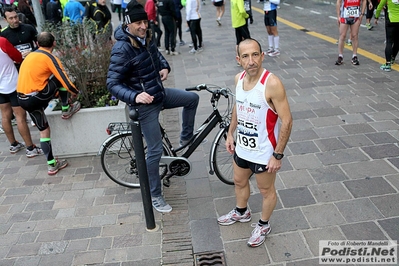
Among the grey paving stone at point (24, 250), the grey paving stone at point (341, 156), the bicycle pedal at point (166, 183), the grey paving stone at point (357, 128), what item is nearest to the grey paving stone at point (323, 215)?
the grey paving stone at point (341, 156)

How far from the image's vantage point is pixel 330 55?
347 inches

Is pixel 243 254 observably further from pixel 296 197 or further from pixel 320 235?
pixel 296 197

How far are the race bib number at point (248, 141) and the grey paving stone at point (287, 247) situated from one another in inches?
36.5

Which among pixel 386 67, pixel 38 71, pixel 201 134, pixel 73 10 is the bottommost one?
pixel 386 67

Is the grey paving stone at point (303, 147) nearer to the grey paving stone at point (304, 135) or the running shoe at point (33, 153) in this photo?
the grey paving stone at point (304, 135)

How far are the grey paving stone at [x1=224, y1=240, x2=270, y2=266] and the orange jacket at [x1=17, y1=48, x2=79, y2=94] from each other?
270 centimetres

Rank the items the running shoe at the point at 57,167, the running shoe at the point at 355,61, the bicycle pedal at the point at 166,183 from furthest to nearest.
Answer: the running shoe at the point at 355,61 → the running shoe at the point at 57,167 → the bicycle pedal at the point at 166,183

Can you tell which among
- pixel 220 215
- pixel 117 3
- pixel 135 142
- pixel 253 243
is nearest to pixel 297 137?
pixel 220 215

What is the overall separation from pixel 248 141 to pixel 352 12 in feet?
19.2

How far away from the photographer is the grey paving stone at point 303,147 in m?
4.77

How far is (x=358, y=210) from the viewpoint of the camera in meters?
3.59

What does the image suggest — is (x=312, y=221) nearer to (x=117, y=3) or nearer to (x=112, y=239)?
(x=112, y=239)

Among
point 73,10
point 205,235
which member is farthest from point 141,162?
point 73,10

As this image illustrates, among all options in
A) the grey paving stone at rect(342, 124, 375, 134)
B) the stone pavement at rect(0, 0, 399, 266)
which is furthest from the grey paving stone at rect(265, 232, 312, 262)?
the grey paving stone at rect(342, 124, 375, 134)
